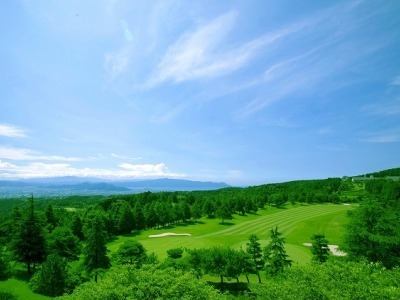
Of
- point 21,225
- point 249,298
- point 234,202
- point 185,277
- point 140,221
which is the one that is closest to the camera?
point 185,277

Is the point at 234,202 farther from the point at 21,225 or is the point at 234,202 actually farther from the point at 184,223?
the point at 21,225

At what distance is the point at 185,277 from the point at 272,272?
23.0 meters

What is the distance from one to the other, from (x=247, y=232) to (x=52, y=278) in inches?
2225

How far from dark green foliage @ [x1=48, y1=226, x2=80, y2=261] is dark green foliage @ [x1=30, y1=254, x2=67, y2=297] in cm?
956

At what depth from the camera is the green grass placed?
190 feet

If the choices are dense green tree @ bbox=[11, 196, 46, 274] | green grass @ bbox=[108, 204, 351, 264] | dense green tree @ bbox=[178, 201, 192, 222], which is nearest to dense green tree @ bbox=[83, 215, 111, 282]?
dense green tree @ bbox=[11, 196, 46, 274]

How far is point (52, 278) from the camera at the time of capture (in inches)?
1172

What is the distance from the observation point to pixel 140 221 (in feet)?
284

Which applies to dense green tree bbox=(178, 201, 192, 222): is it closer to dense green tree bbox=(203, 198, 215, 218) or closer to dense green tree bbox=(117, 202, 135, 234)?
dense green tree bbox=(203, 198, 215, 218)

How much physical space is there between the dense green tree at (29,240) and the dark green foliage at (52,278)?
8.11 meters

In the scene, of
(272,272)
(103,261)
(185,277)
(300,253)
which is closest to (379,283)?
(185,277)

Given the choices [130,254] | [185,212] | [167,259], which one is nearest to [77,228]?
[130,254]

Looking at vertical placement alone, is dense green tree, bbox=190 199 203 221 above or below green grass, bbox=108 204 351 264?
above

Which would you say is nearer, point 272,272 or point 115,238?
point 272,272
